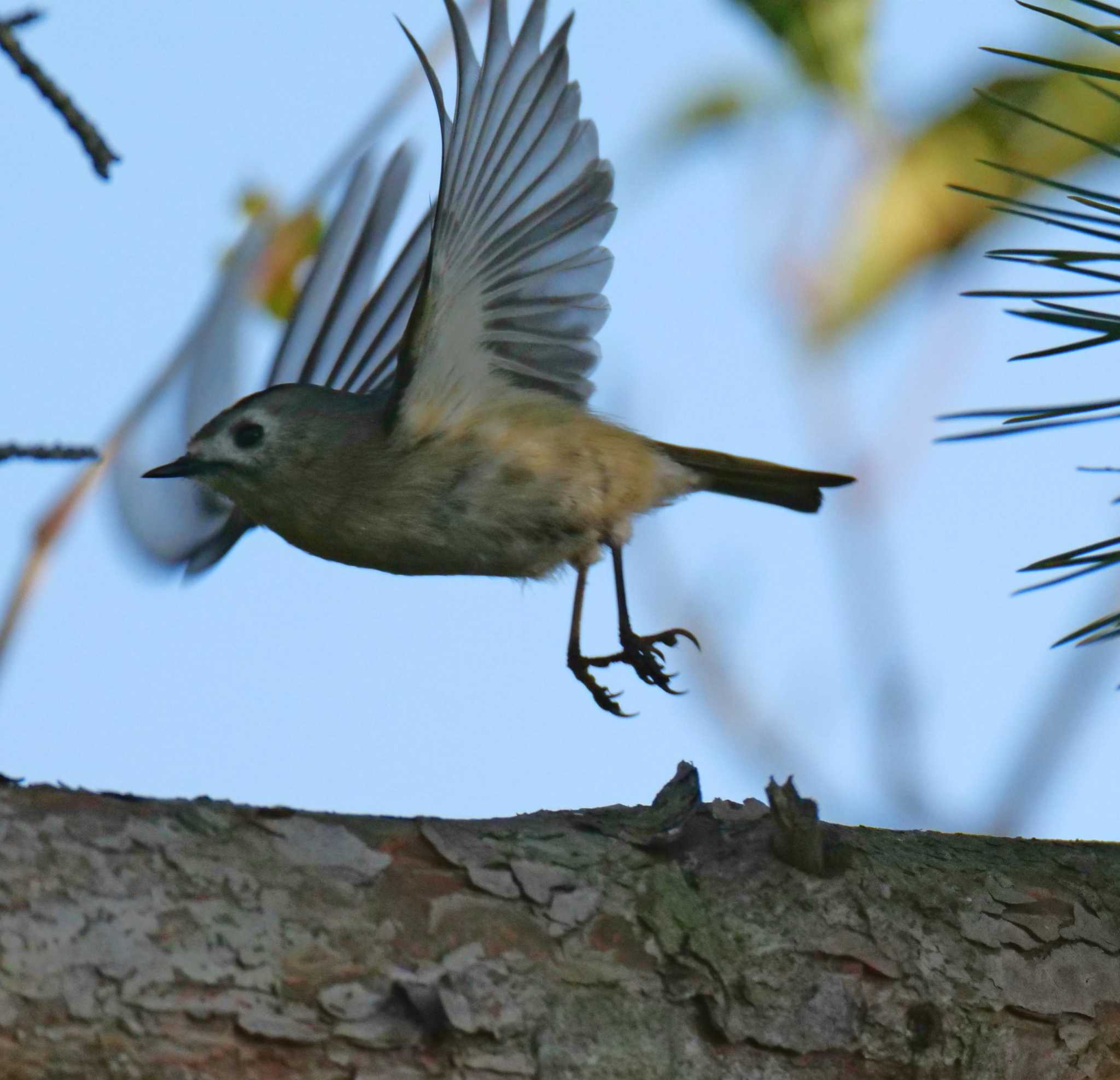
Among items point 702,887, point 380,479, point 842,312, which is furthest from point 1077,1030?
point 842,312

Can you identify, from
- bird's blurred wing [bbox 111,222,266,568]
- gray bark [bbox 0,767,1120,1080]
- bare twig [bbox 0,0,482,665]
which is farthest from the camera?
bird's blurred wing [bbox 111,222,266,568]

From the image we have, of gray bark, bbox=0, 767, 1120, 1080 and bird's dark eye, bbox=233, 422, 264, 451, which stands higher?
bird's dark eye, bbox=233, 422, 264, 451

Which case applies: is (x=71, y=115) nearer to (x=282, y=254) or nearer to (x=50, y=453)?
(x=50, y=453)

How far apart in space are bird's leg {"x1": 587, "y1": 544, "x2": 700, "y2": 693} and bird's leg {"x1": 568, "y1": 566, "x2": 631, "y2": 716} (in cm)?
2

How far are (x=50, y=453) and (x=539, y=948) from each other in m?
0.51

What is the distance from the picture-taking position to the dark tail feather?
2535 millimetres

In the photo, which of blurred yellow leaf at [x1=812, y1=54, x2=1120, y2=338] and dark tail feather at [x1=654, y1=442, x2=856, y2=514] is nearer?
blurred yellow leaf at [x1=812, y1=54, x2=1120, y2=338]

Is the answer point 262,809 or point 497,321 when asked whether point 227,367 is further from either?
point 262,809

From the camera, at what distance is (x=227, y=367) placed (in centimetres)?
265

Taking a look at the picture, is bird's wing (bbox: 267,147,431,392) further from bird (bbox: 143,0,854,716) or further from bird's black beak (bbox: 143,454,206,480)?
bird's black beak (bbox: 143,454,206,480)

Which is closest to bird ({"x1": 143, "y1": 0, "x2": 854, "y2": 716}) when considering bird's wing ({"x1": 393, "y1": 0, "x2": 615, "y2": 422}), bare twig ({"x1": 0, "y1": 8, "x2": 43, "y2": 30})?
bird's wing ({"x1": 393, "y1": 0, "x2": 615, "y2": 422})

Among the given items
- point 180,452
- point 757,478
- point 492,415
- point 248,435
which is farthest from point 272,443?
point 757,478

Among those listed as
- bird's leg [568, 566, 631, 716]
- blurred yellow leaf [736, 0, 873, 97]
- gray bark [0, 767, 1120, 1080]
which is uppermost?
blurred yellow leaf [736, 0, 873, 97]

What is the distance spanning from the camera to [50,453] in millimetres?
1122
